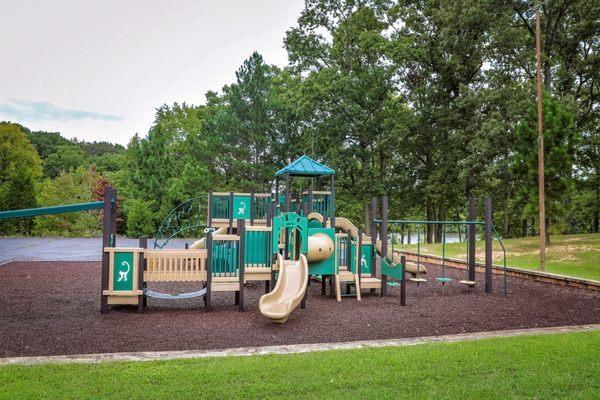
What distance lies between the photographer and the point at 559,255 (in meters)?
15.3

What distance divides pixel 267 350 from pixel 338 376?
1.30 metres

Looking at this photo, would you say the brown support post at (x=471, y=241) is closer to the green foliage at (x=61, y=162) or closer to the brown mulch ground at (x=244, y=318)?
the brown mulch ground at (x=244, y=318)

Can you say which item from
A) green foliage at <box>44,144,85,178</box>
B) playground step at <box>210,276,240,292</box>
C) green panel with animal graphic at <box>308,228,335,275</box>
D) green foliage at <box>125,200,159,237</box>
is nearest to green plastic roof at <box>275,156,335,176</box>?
green panel with animal graphic at <box>308,228,335,275</box>

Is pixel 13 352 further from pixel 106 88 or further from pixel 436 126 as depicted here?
pixel 436 126

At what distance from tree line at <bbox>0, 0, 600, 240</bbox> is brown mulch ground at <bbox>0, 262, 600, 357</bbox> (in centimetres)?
1339

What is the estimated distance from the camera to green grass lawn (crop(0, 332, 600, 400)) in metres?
3.76

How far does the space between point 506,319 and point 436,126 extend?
21057 millimetres

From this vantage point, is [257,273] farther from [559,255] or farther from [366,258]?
[559,255]

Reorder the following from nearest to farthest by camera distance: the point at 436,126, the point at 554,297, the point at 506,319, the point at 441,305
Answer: the point at 506,319
the point at 441,305
the point at 554,297
the point at 436,126

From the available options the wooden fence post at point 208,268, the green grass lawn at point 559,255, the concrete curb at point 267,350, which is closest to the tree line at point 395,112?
the green grass lawn at point 559,255

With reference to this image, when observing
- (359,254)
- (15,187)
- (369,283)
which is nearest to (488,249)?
(369,283)

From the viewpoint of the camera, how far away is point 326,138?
91.9ft

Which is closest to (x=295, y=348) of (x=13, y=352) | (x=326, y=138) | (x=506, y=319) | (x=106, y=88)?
(x=13, y=352)

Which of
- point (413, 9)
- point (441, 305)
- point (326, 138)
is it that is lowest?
point (441, 305)
